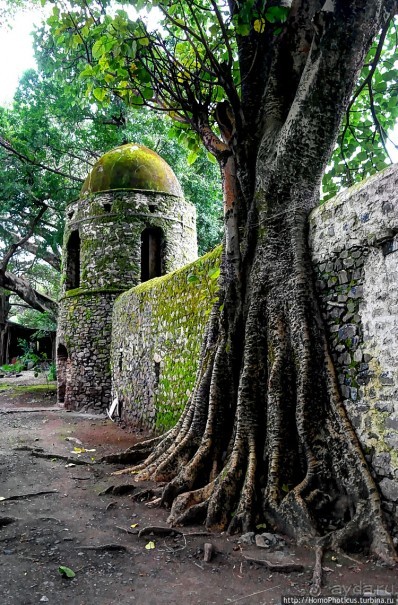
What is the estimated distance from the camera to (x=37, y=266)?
98.2ft

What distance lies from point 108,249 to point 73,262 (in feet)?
7.79

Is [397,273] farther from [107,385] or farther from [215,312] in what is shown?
[107,385]

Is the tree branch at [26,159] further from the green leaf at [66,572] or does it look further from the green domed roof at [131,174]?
the green leaf at [66,572]

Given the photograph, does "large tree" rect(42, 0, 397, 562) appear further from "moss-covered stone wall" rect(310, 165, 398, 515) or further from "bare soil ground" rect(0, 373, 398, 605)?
"bare soil ground" rect(0, 373, 398, 605)

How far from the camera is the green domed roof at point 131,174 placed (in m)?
15.0

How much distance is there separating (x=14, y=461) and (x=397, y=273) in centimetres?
603

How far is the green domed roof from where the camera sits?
15039mm

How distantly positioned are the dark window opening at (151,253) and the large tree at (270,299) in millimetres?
8748

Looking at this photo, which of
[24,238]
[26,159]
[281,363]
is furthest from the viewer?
[24,238]

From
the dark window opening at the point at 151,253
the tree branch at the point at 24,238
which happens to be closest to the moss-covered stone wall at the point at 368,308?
the dark window opening at the point at 151,253

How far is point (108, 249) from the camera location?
47.7 feet

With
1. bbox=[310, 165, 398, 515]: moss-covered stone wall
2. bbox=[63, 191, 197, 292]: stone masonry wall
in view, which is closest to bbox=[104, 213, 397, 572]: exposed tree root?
bbox=[310, 165, 398, 515]: moss-covered stone wall

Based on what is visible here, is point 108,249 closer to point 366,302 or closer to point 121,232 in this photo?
point 121,232

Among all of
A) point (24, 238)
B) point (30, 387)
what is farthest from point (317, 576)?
point (24, 238)
